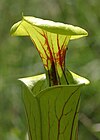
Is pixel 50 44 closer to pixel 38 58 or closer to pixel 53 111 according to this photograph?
pixel 53 111

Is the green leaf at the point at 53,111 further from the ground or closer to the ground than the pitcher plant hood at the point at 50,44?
closer to the ground

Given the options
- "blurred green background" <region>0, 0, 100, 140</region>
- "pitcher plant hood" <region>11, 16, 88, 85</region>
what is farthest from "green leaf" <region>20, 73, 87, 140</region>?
"blurred green background" <region>0, 0, 100, 140</region>

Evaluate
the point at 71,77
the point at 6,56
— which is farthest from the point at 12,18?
the point at 71,77

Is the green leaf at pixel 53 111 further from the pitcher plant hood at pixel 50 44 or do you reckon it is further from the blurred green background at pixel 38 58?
the blurred green background at pixel 38 58

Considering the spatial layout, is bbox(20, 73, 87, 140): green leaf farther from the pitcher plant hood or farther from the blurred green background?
the blurred green background

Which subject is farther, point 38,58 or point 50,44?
point 38,58

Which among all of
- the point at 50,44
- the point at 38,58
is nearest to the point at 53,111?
the point at 50,44

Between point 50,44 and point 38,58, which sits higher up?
point 50,44

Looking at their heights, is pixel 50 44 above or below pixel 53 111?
above

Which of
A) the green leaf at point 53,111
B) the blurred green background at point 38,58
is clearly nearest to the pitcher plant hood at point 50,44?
the green leaf at point 53,111

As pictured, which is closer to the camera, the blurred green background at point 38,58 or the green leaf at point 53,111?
the green leaf at point 53,111
